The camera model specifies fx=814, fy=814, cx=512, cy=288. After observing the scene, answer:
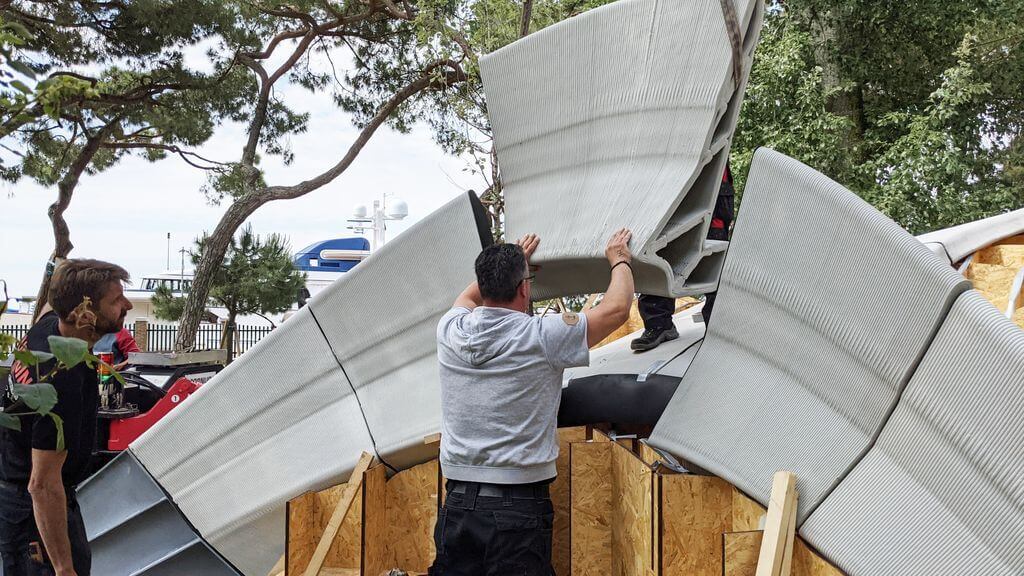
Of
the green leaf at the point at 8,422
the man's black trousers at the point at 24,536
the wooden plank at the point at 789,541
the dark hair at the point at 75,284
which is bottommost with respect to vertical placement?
the man's black trousers at the point at 24,536

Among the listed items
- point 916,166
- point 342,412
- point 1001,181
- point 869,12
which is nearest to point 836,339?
point 342,412

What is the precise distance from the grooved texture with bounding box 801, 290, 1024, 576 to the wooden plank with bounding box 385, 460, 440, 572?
2.21 meters

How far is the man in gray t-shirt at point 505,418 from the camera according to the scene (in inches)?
125

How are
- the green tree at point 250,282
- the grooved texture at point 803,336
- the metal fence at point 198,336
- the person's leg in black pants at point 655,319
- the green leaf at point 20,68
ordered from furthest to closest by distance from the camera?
the metal fence at point 198,336 < the green tree at point 250,282 < the person's leg in black pants at point 655,319 < the grooved texture at point 803,336 < the green leaf at point 20,68

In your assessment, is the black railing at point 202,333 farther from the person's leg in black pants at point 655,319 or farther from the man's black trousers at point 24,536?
the man's black trousers at point 24,536

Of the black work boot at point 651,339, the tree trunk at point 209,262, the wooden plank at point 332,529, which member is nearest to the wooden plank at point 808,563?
the wooden plank at point 332,529

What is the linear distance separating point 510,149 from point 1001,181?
12.4 m

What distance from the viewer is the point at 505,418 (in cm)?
322

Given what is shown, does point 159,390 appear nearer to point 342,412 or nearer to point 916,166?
point 342,412

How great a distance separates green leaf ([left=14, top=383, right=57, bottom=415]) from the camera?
179cm

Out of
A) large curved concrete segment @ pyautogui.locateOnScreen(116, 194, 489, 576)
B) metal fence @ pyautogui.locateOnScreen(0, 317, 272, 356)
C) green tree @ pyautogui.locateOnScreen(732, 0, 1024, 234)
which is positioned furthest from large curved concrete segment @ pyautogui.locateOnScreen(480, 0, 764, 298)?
metal fence @ pyautogui.locateOnScreen(0, 317, 272, 356)

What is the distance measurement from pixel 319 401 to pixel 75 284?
1939mm

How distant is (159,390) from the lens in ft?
27.9

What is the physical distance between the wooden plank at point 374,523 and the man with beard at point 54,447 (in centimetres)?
130
